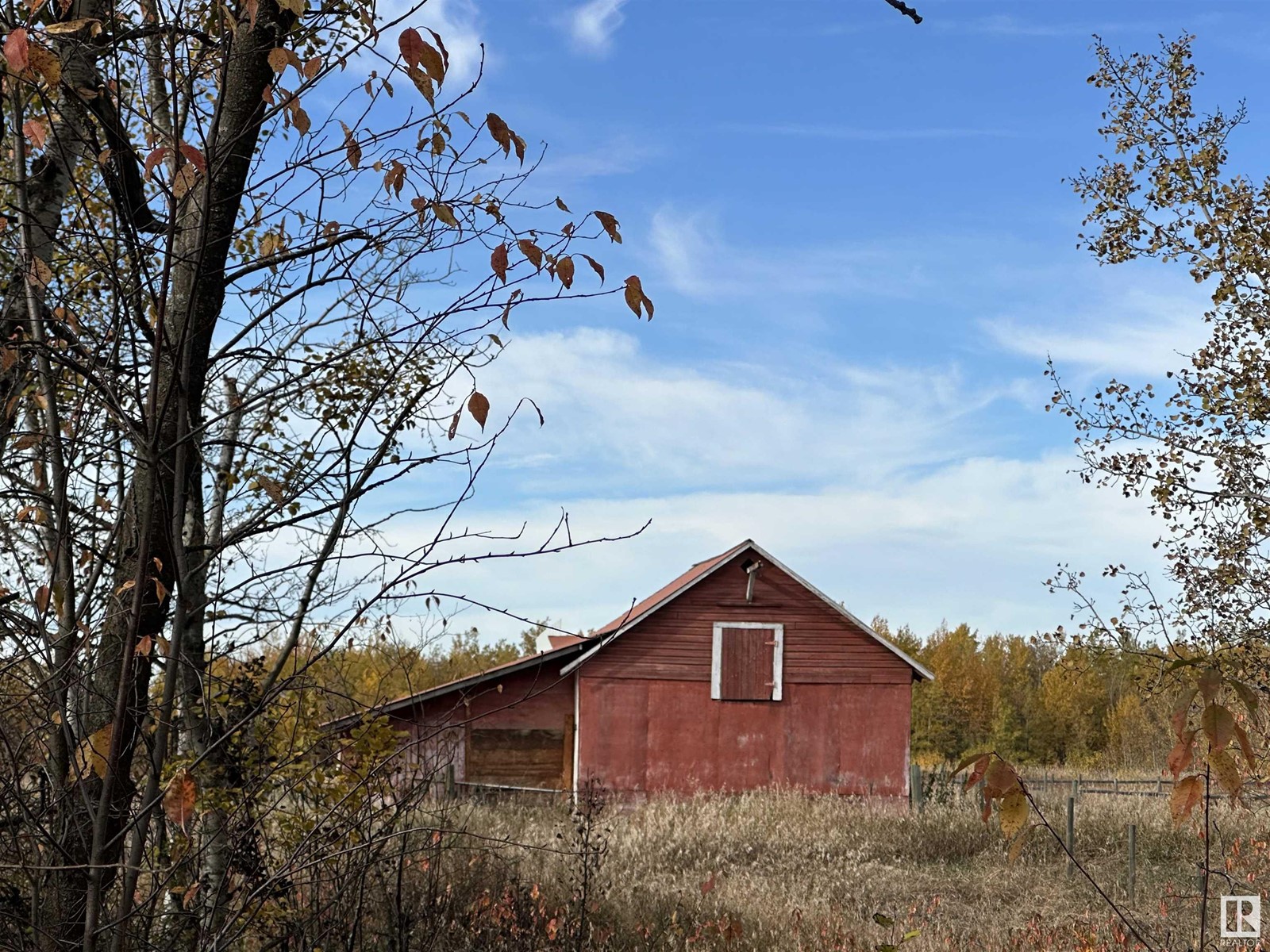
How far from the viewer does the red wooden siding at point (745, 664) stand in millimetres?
24016

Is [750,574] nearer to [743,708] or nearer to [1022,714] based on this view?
[743,708]

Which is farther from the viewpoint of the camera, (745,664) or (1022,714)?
(1022,714)

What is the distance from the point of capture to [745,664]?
79.4 feet

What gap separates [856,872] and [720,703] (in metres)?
9.07

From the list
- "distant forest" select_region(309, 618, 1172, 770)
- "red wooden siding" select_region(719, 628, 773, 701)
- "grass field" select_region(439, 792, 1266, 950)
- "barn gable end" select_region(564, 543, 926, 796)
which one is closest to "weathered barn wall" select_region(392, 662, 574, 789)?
"barn gable end" select_region(564, 543, 926, 796)

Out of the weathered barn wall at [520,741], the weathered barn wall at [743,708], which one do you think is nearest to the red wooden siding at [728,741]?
the weathered barn wall at [743,708]

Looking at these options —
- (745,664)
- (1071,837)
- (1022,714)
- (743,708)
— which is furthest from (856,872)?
(1022,714)

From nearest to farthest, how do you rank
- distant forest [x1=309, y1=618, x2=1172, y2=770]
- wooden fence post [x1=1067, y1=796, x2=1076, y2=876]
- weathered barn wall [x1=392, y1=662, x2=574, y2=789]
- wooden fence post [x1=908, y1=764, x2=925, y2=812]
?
wooden fence post [x1=1067, y1=796, x2=1076, y2=876]
wooden fence post [x1=908, y1=764, x2=925, y2=812]
weathered barn wall [x1=392, y1=662, x2=574, y2=789]
distant forest [x1=309, y1=618, x2=1172, y2=770]

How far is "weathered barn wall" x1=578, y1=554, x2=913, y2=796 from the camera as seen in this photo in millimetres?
23562

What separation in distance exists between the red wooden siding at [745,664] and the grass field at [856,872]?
222cm

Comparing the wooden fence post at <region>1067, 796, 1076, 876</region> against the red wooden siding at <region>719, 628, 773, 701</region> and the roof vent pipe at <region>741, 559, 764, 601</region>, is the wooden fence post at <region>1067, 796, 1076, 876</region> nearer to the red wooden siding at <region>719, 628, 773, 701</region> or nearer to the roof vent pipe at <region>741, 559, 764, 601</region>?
the red wooden siding at <region>719, 628, 773, 701</region>

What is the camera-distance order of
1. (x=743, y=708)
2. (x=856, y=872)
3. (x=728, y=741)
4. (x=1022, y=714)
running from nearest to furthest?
(x=856, y=872) → (x=728, y=741) → (x=743, y=708) → (x=1022, y=714)

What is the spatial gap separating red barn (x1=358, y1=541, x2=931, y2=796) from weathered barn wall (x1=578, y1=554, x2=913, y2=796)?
2cm

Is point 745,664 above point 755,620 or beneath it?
beneath
